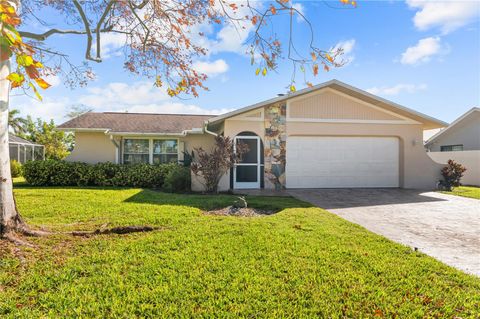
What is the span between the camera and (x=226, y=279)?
343 centimetres

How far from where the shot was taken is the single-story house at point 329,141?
481 inches

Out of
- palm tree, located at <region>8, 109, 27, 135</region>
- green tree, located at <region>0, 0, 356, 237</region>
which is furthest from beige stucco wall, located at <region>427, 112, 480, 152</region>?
palm tree, located at <region>8, 109, 27, 135</region>

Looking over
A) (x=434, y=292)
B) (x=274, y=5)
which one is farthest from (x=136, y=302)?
(x=274, y=5)

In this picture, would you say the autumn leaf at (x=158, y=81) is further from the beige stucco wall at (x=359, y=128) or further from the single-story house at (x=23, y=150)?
the single-story house at (x=23, y=150)

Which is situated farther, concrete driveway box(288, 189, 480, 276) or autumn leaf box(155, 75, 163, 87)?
autumn leaf box(155, 75, 163, 87)

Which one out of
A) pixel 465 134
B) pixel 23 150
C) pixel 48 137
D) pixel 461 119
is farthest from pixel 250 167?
pixel 48 137

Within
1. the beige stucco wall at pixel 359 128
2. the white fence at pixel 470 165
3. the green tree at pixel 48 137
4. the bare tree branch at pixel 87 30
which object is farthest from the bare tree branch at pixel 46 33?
the green tree at pixel 48 137

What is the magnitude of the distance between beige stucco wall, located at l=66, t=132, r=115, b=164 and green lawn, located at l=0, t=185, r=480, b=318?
9.93m

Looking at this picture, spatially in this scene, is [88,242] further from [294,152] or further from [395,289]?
[294,152]

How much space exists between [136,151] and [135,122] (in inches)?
81.1

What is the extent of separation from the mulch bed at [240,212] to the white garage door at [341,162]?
199 inches

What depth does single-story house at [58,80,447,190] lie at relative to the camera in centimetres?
1223

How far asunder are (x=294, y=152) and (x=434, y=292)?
9.63 m

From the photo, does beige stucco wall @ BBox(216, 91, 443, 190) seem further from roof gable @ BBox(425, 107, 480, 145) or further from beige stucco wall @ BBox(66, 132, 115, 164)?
beige stucco wall @ BBox(66, 132, 115, 164)
